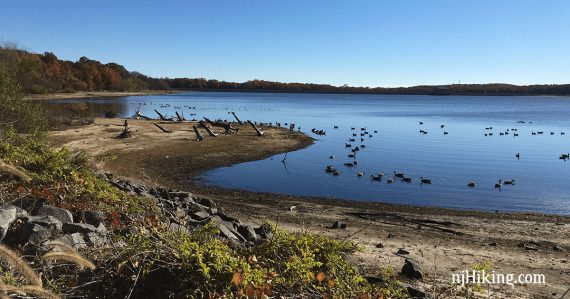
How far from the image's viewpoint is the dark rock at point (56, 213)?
608cm

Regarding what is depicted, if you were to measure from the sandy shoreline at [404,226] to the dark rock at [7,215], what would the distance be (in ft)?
14.4

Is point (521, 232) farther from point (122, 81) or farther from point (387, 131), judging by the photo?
point (122, 81)

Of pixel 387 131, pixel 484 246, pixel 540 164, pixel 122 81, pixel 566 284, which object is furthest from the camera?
pixel 122 81

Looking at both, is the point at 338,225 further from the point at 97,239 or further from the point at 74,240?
the point at 74,240

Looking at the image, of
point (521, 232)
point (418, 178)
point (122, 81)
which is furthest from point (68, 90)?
point (521, 232)

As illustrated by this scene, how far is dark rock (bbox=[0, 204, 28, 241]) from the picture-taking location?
5109 millimetres

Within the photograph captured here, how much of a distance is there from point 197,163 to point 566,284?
62.2ft

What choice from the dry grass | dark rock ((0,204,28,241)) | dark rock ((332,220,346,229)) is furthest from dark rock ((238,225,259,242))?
the dry grass

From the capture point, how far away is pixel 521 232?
44.1ft

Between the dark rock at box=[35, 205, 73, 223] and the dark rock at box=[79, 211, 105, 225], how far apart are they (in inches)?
6.9

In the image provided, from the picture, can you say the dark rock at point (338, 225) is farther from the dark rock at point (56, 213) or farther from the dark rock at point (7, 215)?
the dark rock at point (7, 215)

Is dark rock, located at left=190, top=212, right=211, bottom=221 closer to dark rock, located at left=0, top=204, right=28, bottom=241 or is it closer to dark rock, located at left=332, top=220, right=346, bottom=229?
dark rock, located at left=0, top=204, right=28, bottom=241

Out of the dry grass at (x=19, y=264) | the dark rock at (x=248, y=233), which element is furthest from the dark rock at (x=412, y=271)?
the dry grass at (x=19, y=264)

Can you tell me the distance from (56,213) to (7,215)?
2.66ft
